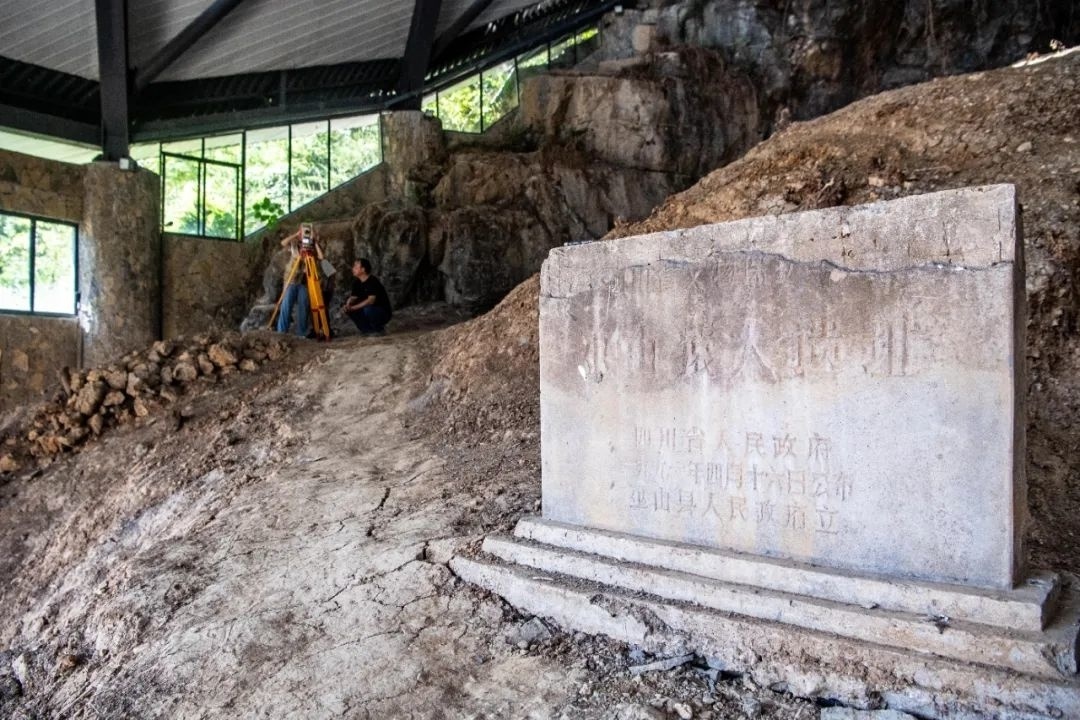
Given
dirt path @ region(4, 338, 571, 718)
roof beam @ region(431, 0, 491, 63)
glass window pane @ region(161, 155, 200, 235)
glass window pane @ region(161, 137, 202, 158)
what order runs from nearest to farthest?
1. dirt path @ region(4, 338, 571, 718)
2. glass window pane @ region(161, 155, 200, 235)
3. glass window pane @ region(161, 137, 202, 158)
4. roof beam @ region(431, 0, 491, 63)

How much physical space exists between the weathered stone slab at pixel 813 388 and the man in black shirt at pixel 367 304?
6648 millimetres

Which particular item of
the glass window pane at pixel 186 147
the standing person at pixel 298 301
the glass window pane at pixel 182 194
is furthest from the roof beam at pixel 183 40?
the standing person at pixel 298 301

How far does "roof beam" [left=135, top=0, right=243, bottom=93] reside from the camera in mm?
11687

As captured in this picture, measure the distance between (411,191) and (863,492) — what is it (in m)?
13.5

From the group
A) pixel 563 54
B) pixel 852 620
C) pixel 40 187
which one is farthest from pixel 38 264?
pixel 563 54

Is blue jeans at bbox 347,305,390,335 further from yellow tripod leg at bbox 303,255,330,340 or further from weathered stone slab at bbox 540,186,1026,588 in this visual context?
weathered stone slab at bbox 540,186,1026,588

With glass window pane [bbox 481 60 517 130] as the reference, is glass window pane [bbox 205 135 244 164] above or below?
below

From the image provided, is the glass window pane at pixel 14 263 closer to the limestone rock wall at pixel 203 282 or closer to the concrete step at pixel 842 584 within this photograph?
the limestone rock wall at pixel 203 282

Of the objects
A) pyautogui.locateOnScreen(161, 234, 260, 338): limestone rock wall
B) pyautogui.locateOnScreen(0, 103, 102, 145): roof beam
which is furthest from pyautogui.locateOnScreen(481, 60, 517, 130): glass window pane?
pyautogui.locateOnScreen(0, 103, 102, 145): roof beam

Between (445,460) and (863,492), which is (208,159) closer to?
(445,460)

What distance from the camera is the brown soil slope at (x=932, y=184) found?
16.5 feet

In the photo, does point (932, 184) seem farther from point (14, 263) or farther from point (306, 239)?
point (14, 263)

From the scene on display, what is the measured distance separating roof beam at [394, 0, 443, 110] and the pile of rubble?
888cm

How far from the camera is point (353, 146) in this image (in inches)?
625
